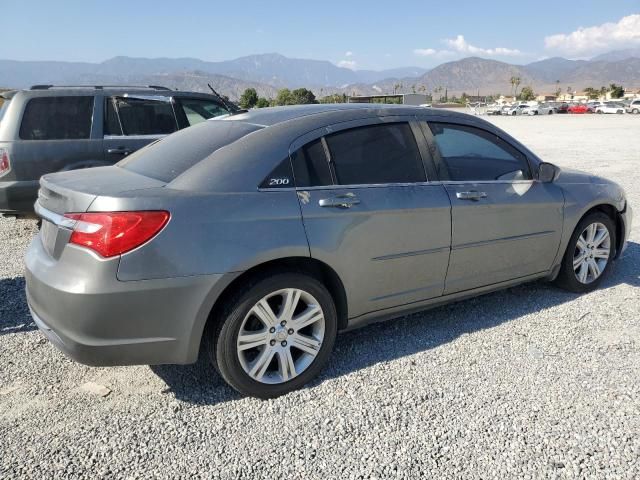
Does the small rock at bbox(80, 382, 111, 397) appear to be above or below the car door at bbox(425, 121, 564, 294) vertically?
below

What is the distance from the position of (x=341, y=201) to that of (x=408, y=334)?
50.8 inches

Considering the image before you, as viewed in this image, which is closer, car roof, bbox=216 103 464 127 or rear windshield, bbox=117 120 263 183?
rear windshield, bbox=117 120 263 183

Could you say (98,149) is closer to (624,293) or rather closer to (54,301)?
(54,301)

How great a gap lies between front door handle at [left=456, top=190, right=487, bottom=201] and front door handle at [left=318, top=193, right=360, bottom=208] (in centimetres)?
87

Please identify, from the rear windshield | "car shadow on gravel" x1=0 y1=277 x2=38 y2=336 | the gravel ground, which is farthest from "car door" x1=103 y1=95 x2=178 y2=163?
the rear windshield

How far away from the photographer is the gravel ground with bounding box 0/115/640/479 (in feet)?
8.09

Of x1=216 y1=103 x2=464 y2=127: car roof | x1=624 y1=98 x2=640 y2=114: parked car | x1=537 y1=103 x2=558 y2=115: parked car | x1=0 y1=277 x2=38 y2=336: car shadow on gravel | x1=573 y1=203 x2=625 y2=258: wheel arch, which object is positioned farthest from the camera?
x1=537 y1=103 x2=558 y2=115: parked car

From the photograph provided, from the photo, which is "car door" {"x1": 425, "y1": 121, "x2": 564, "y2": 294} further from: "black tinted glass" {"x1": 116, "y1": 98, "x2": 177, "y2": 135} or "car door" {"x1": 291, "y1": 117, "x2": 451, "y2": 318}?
"black tinted glass" {"x1": 116, "y1": 98, "x2": 177, "y2": 135}

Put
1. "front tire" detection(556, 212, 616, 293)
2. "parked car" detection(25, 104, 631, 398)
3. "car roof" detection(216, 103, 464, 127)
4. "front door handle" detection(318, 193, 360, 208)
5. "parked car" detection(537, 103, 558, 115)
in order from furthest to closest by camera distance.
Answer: "parked car" detection(537, 103, 558, 115) < "front tire" detection(556, 212, 616, 293) < "car roof" detection(216, 103, 464, 127) < "front door handle" detection(318, 193, 360, 208) < "parked car" detection(25, 104, 631, 398)

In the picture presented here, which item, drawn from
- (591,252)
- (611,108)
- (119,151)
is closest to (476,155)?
(591,252)

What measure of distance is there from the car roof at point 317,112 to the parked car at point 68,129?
10.5 ft

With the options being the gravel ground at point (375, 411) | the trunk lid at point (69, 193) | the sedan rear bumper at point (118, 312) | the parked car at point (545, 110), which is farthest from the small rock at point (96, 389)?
the parked car at point (545, 110)

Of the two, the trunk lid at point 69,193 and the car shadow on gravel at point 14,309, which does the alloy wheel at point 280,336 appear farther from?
the car shadow on gravel at point 14,309

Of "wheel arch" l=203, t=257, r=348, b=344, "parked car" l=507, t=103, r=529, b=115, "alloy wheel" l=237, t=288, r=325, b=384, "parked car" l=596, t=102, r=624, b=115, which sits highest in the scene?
"parked car" l=596, t=102, r=624, b=115
